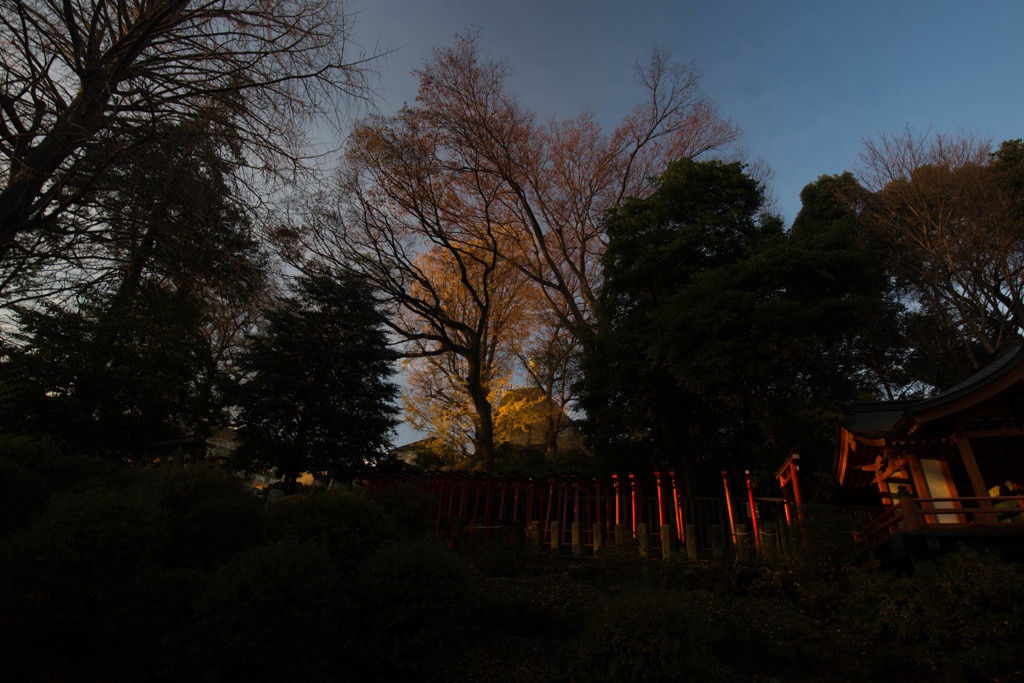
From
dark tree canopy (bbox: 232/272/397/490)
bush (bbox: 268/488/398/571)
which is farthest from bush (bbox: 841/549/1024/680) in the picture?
dark tree canopy (bbox: 232/272/397/490)

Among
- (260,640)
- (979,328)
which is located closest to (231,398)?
(260,640)

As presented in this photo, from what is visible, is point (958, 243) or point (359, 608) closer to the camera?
point (359, 608)

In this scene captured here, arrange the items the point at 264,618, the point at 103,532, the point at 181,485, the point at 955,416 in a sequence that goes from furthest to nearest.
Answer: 1. the point at 955,416
2. the point at 181,485
3. the point at 103,532
4. the point at 264,618

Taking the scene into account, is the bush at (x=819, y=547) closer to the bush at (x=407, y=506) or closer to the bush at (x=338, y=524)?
the bush at (x=407, y=506)

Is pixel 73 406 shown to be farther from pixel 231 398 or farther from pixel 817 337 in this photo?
pixel 817 337

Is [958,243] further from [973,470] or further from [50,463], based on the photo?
[50,463]

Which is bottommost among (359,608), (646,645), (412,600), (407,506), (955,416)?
(646,645)

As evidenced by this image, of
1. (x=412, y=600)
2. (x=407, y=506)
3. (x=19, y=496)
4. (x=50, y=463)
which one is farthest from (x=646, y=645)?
(x=50, y=463)

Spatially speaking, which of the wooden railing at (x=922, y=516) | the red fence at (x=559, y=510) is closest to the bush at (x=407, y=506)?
the red fence at (x=559, y=510)

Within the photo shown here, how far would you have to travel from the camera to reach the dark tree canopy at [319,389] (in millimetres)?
15875

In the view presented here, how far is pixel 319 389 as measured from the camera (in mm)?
16594

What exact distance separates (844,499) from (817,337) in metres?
6.64

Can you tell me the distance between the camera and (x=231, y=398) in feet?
52.4

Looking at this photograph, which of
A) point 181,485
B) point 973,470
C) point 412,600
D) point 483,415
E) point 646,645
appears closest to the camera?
point 646,645
